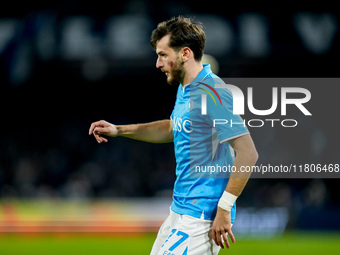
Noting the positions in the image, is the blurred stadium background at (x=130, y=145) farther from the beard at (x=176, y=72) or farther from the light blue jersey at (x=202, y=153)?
the beard at (x=176, y=72)

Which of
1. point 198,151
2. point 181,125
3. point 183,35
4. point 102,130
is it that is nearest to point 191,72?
point 183,35

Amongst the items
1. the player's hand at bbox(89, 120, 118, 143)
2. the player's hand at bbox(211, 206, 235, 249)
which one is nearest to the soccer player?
the player's hand at bbox(211, 206, 235, 249)

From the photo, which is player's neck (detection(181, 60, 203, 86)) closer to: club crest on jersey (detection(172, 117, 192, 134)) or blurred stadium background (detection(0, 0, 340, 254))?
club crest on jersey (detection(172, 117, 192, 134))

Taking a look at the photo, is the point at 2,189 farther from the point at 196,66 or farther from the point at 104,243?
the point at 196,66

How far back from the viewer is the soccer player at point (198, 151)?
3635mm

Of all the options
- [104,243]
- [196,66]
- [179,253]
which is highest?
[196,66]

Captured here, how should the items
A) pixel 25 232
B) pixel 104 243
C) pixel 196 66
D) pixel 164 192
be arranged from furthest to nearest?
1. pixel 164 192
2. pixel 25 232
3. pixel 104 243
4. pixel 196 66

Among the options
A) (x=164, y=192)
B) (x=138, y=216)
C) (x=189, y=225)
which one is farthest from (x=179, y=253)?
(x=164, y=192)

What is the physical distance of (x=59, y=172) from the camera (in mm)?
17594

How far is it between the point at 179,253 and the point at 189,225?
197 mm

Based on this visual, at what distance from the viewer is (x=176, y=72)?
13.2ft

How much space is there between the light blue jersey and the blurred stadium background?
21.9 ft

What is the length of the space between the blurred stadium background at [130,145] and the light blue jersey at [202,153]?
21.9 ft

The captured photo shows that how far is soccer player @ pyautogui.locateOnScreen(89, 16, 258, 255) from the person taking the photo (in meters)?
3.63
